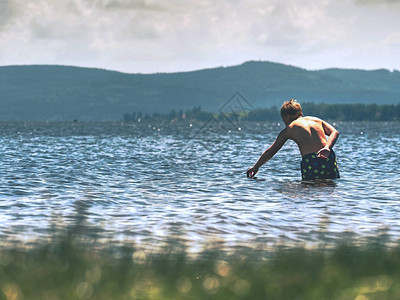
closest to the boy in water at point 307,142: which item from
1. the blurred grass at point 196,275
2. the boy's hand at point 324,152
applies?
the boy's hand at point 324,152

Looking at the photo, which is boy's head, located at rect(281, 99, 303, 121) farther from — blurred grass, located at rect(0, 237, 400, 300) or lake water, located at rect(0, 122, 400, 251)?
blurred grass, located at rect(0, 237, 400, 300)

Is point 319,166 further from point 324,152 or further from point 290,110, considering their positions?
point 290,110

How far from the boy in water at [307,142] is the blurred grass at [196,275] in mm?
8087

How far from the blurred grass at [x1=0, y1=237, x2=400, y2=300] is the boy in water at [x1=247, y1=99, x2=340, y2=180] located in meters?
8.09

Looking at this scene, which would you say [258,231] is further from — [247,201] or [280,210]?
[247,201]

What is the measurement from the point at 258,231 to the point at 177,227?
1.47 meters

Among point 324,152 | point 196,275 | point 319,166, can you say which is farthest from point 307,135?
point 196,275

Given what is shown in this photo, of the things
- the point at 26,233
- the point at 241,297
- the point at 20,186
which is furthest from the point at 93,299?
the point at 20,186

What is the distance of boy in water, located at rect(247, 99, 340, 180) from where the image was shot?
1655 centimetres

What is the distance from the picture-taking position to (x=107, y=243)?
10.2m

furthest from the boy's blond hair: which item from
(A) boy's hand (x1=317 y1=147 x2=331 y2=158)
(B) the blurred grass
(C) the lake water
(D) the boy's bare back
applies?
(B) the blurred grass

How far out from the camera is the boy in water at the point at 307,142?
54.3ft

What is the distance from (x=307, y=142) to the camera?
655 inches

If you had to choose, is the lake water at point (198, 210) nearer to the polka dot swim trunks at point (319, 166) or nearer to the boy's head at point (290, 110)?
the polka dot swim trunks at point (319, 166)
